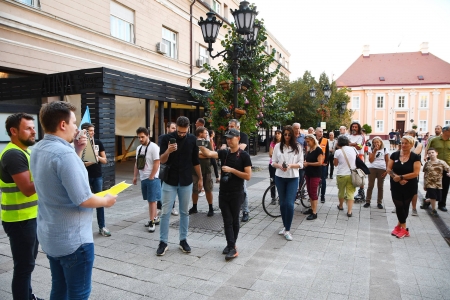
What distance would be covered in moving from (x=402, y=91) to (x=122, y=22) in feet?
175

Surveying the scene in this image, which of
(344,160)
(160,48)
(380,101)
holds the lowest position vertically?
(344,160)

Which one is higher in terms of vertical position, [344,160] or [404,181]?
[344,160]

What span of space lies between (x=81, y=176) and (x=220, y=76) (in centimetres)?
1127

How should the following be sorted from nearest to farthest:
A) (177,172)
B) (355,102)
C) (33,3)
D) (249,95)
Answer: (177,172) < (33,3) < (249,95) < (355,102)

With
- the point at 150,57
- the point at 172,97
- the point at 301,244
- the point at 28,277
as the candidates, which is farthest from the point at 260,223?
the point at 150,57

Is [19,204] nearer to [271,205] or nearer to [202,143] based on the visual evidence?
[202,143]

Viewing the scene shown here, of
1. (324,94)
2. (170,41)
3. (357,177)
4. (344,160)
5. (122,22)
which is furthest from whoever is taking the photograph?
(324,94)

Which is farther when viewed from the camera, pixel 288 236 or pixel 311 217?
pixel 311 217

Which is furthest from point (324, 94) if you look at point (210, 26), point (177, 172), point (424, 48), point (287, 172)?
point (424, 48)

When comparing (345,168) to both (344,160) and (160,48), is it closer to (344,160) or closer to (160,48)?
(344,160)

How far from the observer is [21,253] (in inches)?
111

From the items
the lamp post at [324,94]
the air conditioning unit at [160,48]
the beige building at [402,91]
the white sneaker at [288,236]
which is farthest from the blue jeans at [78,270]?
the beige building at [402,91]

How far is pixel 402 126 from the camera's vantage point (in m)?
54.0

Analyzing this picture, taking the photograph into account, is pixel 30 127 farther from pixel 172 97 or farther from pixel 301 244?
pixel 172 97
